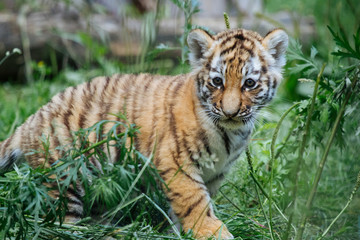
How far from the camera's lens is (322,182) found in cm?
406

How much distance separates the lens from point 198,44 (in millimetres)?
3520

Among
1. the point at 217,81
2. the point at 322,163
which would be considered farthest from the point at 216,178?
the point at 322,163

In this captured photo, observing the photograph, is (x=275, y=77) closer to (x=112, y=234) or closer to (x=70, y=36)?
(x=112, y=234)

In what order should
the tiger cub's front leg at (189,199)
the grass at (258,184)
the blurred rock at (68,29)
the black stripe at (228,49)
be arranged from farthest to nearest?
1. the blurred rock at (68,29)
2. the black stripe at (228,49)
3. the tiger cub's front leg at (189,199)
4. the grass at (258,184)

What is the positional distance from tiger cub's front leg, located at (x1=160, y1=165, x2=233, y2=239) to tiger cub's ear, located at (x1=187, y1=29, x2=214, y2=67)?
2.65ft

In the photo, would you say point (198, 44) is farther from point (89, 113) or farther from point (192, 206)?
point (192, 206)

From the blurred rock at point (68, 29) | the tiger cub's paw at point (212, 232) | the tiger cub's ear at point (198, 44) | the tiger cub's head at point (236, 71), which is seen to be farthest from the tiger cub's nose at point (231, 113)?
the blurred rock at point (68, 29)

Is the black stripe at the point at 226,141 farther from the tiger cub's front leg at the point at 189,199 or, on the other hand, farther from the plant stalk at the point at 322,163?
the plant stalk at the point at 322,163

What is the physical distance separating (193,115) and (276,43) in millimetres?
775

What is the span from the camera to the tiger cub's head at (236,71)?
322cm

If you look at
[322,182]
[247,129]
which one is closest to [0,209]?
[247,129]

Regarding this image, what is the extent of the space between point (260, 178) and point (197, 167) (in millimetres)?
690

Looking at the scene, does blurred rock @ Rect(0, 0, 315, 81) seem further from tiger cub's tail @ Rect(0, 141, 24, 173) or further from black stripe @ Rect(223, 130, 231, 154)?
black stripe @ Rect(223, 130, 231, 154)

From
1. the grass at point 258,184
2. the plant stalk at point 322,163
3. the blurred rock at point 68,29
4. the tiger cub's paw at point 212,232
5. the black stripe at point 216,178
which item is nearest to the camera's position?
the plant stalk at point 322,163
